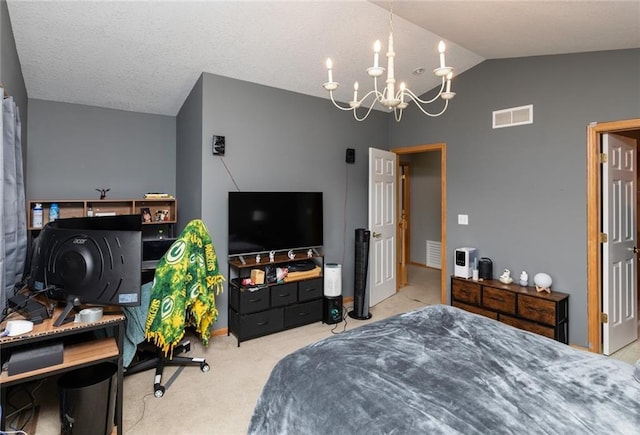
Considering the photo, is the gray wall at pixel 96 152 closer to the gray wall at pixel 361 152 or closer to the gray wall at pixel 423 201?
the gray wall at pixel 361 152

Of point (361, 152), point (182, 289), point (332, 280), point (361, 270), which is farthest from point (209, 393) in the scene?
point (361, 152)

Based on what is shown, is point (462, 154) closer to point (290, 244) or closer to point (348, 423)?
point (290, 244)

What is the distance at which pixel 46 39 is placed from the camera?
9.08 feet

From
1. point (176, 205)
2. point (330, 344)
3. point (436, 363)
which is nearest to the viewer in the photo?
point (436, 363)

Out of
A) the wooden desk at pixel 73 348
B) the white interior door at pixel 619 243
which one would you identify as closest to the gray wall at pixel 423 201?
the white interior door at pixel 619 243

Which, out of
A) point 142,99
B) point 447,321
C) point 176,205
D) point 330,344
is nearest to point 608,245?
point 447,321

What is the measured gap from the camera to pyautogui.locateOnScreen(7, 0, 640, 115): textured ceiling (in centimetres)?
249

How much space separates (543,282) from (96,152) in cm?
521

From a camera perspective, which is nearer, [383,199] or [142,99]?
[142,99]

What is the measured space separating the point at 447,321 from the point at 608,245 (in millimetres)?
2224

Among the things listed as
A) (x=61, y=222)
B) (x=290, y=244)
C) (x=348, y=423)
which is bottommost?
(x=348, y=423)

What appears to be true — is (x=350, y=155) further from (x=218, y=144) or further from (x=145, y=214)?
(x=145, y=214)

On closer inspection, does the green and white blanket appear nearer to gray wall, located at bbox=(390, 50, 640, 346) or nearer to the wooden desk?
the wooden desk

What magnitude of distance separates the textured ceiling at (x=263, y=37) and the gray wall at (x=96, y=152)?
22cm
